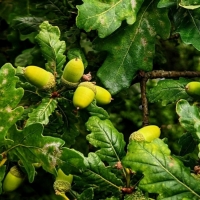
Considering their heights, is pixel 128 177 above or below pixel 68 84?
below

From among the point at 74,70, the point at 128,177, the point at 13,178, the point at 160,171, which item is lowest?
the point at 13,178

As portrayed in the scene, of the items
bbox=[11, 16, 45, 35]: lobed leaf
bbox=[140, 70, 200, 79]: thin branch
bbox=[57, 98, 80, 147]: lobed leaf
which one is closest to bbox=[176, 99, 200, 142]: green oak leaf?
bbox=[57, 98, 80, 147]: lobed leaf

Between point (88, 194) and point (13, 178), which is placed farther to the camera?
point (13, 178)

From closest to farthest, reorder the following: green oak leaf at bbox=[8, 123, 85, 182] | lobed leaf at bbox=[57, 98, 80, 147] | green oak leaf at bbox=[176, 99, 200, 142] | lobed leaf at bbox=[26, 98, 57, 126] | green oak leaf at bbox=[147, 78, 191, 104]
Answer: green oak leaf at bbox=[8, 123, 85, 182] → green oak leaf at bbox=[176, 99, 200, 142] → lobed leaf at bbox=[26, 98, 57, 126] → lobed leaf at bbox=[57, 98, 80, 147] → green oak leaf at bbox=[147, 78, 191, 104]

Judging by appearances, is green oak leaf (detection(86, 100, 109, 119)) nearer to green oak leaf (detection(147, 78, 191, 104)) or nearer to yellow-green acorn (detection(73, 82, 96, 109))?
yellow-green acorn (detection(73, 82, 96, 109))

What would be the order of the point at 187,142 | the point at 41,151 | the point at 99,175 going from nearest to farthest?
the point at 41,151 < the point at 99,175 < the point at 187,142

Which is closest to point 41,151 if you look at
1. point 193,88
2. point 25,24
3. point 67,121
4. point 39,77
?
point 39,77

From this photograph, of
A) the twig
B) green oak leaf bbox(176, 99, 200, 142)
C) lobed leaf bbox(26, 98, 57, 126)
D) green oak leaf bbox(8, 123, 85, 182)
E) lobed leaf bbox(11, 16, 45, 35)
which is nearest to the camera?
green oak leaf bbox(8, 123, 85, 182)

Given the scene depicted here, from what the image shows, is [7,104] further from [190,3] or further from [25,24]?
[25,24]
